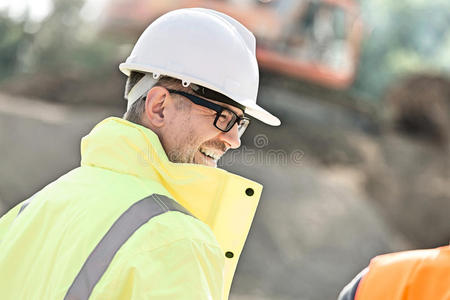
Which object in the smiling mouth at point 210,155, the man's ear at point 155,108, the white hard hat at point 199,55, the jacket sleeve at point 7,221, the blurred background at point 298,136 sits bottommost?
the blurred background at point 298,136

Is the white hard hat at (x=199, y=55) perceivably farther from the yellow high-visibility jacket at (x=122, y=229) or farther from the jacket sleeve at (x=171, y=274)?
the jacket sleeve at (x=171, y=274)

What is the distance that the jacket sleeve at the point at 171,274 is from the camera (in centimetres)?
121

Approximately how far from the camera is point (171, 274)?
48.9 inches

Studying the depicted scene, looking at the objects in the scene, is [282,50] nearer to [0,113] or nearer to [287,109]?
[287,109]

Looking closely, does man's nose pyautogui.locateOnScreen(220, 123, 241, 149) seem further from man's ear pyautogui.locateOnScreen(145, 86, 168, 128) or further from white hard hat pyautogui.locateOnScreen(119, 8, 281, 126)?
man's ear pyautogui.locateOnScreen(145, 86, 168, 128)

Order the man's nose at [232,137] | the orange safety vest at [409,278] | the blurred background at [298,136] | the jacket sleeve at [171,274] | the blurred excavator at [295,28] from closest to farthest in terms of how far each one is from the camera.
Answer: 1. the jacket sleeve at [171,274]
2. the man's nose at [232,137]
3. the orange safety vest at [409,278]
4. the blurred background at [298,136]
5. the blurred excavator at [295,28]

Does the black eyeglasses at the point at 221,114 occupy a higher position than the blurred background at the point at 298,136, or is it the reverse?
the black eyeglasses at the point at 221,114

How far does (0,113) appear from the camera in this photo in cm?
1333

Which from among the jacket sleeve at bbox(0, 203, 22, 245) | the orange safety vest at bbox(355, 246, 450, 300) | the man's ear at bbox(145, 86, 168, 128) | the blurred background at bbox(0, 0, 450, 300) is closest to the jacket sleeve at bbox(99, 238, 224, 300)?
the man's ear at bbox(145, 86, 168, 128)

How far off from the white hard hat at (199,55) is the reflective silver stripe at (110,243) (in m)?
0.47

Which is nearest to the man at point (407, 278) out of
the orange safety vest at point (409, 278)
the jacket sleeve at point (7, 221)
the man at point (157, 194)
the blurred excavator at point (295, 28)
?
the orange safety vest at point (409, 278)

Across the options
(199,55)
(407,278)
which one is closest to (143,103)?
(199,55)

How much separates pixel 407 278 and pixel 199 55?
100 cm

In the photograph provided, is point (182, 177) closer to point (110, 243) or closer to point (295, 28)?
point (110, 243)
